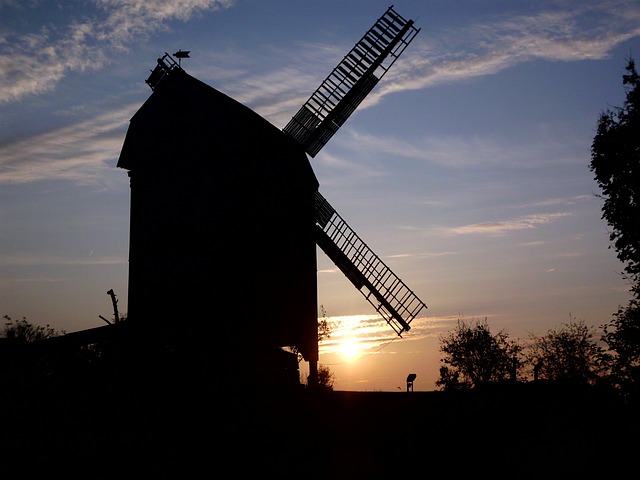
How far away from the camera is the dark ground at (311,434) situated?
16766 mm

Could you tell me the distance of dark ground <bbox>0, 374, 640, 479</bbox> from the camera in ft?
55.0

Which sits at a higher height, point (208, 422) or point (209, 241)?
point (209, 241)

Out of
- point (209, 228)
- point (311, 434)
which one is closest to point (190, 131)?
point (209, 228)

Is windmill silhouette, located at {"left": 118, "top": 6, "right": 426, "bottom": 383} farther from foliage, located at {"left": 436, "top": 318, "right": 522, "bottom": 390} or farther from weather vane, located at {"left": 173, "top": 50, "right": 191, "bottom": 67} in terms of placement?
foliage, located at {"left": 436, "top": 318, "right": 522, "bottom": 390}

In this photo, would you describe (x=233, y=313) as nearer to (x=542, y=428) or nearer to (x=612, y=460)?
(x=542, y=428)

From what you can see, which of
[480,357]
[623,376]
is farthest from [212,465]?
[480,357]

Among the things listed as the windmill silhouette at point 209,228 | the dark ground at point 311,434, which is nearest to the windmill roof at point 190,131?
the windmill silhouette at point 209,228

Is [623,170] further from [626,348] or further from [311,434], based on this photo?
[311,434]

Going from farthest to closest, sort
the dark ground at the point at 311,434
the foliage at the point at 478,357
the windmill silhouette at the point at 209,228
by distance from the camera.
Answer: the foliage at the point at 478,357
the windmill silhouette at the point at 209,228
the dark ground at the point at 311,434

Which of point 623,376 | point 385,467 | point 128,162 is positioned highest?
point 128,162

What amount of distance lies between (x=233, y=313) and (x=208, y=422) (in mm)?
6399

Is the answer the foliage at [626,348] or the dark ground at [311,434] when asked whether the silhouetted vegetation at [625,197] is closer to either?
the foliage at [626,348]

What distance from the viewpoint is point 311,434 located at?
60.2 feet

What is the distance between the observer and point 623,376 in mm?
34094
